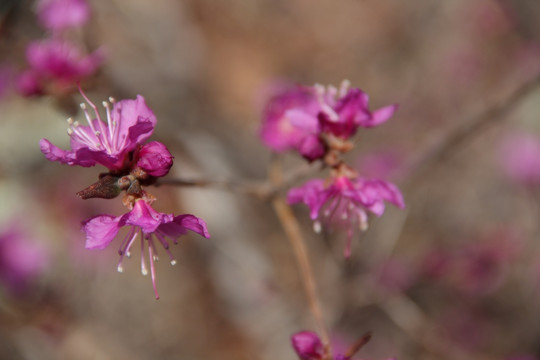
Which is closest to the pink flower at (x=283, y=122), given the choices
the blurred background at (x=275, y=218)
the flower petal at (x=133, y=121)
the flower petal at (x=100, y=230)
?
the blurred background at (x=275, y=218)

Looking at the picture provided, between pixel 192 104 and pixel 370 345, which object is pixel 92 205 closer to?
pixel 192 104

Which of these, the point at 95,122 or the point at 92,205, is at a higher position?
the point at 92,205

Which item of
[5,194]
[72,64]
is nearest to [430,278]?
[72,64]

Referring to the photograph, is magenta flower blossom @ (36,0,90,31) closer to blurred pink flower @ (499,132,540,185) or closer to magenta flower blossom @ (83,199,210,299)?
magenta flower blossom @ (83,199,210,299)

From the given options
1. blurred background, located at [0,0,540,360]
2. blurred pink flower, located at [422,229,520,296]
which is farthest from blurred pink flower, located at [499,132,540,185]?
blurred pink flower, located at [422,229,520,296]

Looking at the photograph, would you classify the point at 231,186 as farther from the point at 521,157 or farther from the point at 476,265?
the point at 521,157
